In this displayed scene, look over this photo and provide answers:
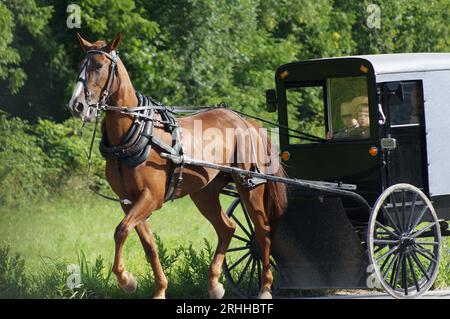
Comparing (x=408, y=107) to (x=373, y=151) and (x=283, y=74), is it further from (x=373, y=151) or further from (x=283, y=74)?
(x=283, y=74)

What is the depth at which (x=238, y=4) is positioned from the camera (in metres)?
22.3

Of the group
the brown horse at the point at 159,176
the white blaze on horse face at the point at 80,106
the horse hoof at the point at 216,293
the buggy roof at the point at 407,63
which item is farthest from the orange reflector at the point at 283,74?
the white blaze on horse face at the point at 80,106

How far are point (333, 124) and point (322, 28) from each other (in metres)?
15.5

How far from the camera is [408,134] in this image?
10398 mm

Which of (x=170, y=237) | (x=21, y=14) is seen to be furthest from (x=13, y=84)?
(x=170, y=237)

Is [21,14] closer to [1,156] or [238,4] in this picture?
[1,156]

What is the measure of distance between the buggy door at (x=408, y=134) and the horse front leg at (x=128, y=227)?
8.10ft

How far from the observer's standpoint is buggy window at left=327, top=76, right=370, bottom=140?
10.5m

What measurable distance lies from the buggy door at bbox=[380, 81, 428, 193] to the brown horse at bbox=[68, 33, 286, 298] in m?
1.09

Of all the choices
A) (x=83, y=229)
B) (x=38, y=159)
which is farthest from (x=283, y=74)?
(x=38, y=159)

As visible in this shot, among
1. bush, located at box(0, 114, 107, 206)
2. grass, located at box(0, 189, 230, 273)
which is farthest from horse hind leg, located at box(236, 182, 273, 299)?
bush, located at box(0, 114, 107, 206)

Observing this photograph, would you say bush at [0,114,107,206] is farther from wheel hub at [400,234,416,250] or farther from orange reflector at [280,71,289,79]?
wheel hub at [400,234,416,250]

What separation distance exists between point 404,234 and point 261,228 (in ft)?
4.29

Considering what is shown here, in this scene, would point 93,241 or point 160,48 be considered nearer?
point 93,241
